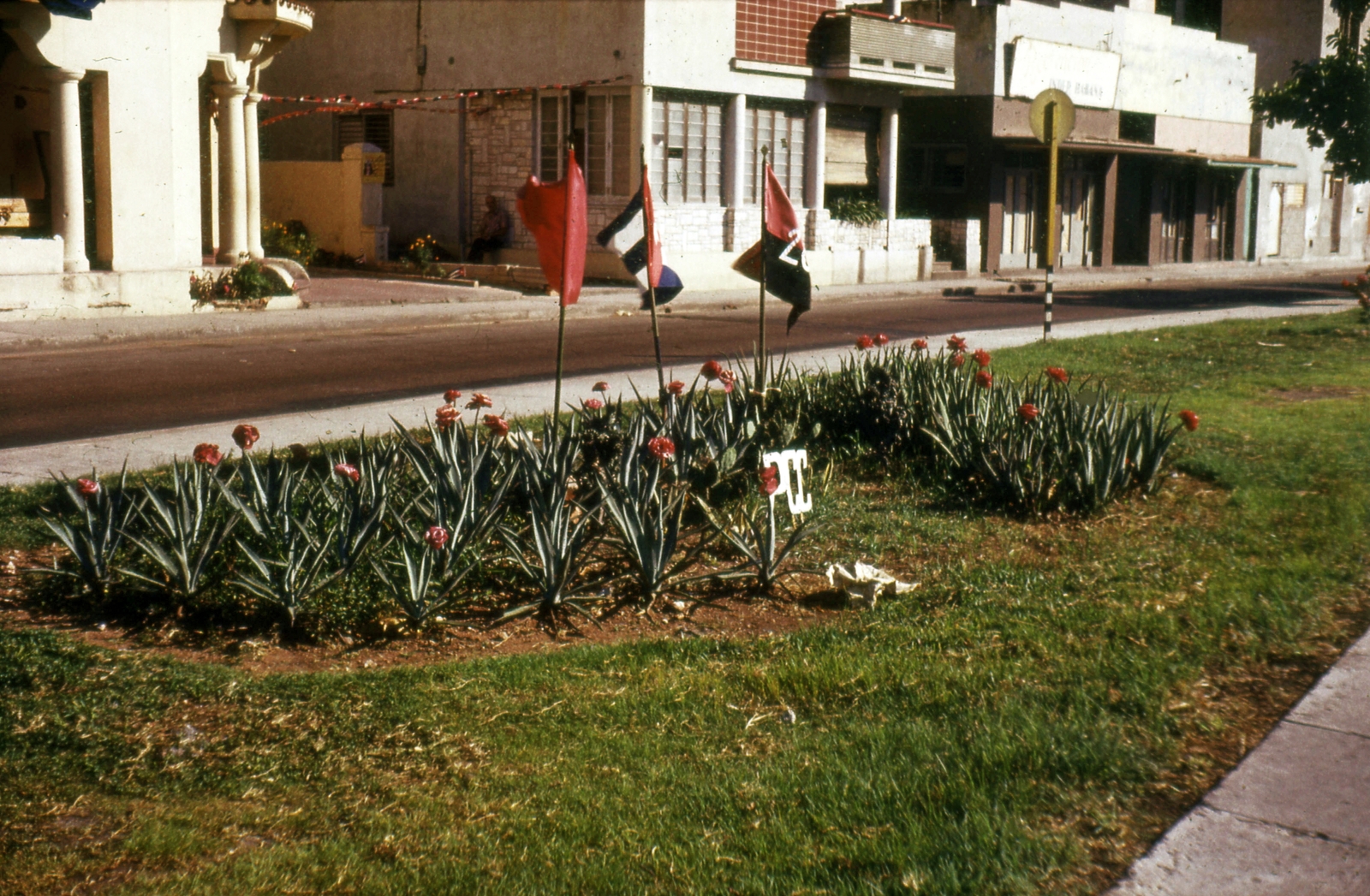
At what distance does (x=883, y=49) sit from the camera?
2755 centimetres

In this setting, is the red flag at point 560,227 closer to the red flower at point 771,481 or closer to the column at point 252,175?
the red flower at point 771,481

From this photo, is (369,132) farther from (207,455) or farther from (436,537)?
(436,537)

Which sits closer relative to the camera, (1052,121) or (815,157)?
(1052,121)

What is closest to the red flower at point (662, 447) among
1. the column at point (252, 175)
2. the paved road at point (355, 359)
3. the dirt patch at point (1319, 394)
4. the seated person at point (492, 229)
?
the paved road at point (355, 359)

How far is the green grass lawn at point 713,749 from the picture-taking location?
3.30 metres

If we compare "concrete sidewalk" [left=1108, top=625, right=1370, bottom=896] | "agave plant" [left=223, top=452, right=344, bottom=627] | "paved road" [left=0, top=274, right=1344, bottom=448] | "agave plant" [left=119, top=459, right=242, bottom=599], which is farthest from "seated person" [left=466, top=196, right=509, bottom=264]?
"concrete sidewalk" [left=1108, top=625, right=1370, bottom=896]

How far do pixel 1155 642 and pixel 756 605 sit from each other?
1.47m

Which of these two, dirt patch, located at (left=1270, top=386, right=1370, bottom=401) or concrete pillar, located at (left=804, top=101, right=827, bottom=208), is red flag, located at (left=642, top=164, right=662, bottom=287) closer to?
dirt patch, located at (left=1270, top=386, right=1370, bottom=401)

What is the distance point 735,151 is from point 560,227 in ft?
64.3

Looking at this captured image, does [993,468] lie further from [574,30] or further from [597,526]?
[574,30]

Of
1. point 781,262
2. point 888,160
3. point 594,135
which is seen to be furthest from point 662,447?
point 888,160

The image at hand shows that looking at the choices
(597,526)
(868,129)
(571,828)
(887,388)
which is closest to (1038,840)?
(571,828)

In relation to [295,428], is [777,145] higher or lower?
higher

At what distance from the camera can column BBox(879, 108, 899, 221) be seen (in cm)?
2944
